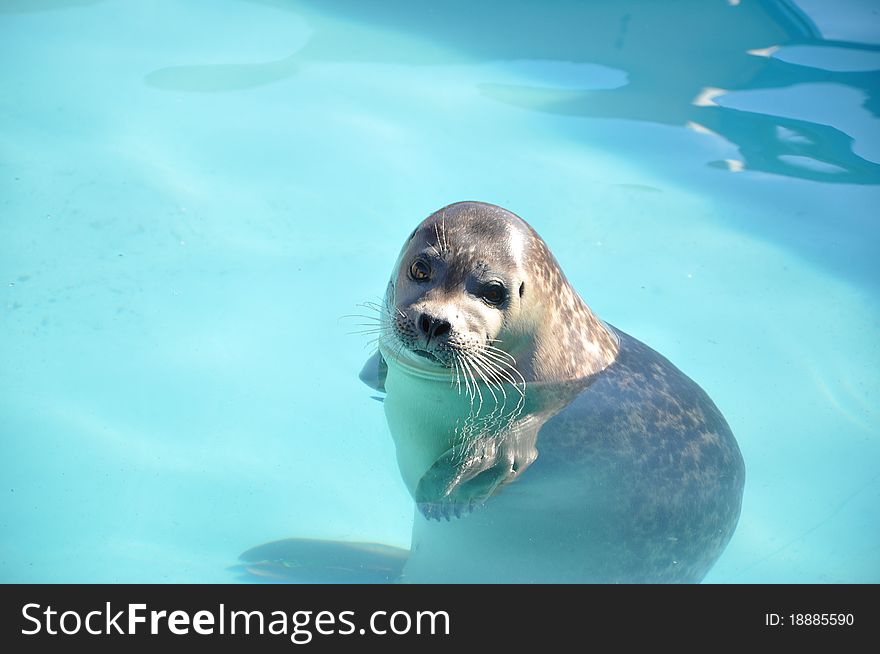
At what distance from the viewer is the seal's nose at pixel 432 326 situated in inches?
141

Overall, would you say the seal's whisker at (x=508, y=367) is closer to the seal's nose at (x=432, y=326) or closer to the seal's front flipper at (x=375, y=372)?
the seal's nose at (x=432, y=326)

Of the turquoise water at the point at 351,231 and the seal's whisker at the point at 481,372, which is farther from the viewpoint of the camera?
the turquoise water at the point at 351,231

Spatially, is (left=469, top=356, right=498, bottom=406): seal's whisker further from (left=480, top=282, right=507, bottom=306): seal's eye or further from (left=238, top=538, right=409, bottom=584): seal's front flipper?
(left=238, top=538, right=409, bottom=584): seal's front flipper

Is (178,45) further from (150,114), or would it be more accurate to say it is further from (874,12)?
(874,12)

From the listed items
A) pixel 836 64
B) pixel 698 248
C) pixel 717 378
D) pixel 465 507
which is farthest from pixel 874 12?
pixel 465 507

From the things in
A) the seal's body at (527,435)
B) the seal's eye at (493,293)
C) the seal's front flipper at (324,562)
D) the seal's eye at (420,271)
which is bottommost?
the seal's front flipper at (324,562)

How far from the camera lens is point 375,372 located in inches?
178

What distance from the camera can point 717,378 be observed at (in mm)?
5145

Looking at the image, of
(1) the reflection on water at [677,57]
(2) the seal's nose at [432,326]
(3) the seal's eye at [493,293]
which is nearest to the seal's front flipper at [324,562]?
(2) the seal's nose at [432,326]

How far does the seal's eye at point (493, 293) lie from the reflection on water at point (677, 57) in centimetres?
355

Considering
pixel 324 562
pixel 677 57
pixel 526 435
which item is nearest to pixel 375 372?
pixel 526 435

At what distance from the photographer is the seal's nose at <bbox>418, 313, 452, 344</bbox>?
3576mm

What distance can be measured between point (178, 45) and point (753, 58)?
4432 millimetres

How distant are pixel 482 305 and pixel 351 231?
227cm
